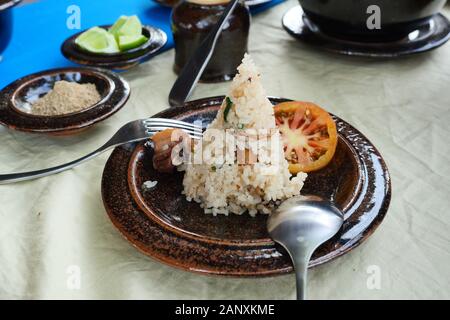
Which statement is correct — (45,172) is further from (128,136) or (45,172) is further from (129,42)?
(129,42)

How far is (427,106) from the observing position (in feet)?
4.46

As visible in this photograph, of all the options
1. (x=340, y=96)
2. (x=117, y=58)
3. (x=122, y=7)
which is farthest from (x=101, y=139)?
(x=122, y=7)

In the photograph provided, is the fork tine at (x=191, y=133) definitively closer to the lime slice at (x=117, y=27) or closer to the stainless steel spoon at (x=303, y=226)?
the stainless steel spoon at (x=303, y=226)

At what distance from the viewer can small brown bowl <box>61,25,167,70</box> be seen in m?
1.43

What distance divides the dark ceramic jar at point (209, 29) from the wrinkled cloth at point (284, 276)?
60 millimetres

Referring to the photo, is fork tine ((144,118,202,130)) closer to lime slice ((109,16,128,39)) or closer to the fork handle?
the fork handle

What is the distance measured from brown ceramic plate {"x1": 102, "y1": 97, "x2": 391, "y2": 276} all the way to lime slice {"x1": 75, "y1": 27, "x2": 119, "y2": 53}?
1.51 ft

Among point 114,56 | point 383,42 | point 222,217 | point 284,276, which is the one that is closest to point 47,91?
point 114,56

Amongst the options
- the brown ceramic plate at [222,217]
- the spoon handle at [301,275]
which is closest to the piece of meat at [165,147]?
the brown ceramic plate at [222,217]

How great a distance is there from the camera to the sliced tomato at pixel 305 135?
1025 mm

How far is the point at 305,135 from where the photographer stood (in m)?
1.08

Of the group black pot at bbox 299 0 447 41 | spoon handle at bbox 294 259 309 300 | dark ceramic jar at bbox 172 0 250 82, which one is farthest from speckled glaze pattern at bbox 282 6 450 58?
spoon handle at bbox 294 259 309 300

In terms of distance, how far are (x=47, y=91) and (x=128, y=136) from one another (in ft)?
1.25
